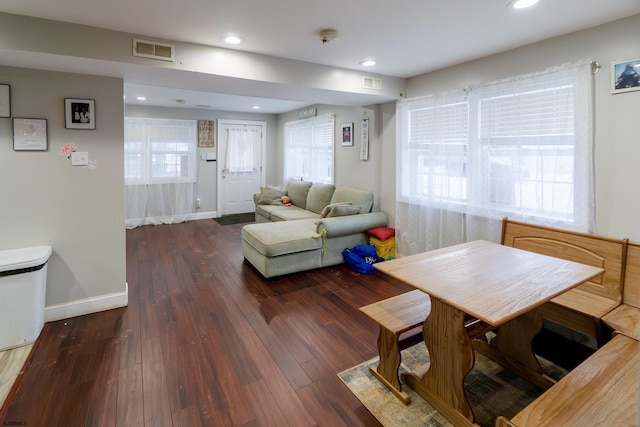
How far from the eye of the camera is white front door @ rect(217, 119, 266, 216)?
713cm

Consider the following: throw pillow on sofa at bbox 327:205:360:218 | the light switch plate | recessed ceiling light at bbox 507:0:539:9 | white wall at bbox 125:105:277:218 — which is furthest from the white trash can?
white wall at bbox 125:105:277:218

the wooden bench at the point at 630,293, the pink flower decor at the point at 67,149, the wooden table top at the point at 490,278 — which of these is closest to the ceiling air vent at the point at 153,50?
the pink flower decor at the point at 67,149

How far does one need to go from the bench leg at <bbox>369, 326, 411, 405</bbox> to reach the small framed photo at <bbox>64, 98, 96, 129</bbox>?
278cm

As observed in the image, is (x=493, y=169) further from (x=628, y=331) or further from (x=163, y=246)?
(x=163, y=246)

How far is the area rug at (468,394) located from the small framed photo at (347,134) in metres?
3.47

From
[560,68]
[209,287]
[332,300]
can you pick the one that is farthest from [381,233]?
[560,68]

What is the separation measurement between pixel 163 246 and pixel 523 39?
4.99 m

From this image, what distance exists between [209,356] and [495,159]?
9.69 ft

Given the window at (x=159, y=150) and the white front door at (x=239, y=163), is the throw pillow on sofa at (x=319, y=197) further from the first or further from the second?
the window at (x=159, y=150)

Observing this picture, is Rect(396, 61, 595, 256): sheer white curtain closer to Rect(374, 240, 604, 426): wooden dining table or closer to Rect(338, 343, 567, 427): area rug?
Rect(374, 240, 604, 426): wooden dining table

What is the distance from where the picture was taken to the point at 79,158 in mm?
2713

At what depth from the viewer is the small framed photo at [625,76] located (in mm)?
2225

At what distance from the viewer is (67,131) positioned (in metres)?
2.65

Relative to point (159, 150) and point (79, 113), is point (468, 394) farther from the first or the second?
point (159, 150)
